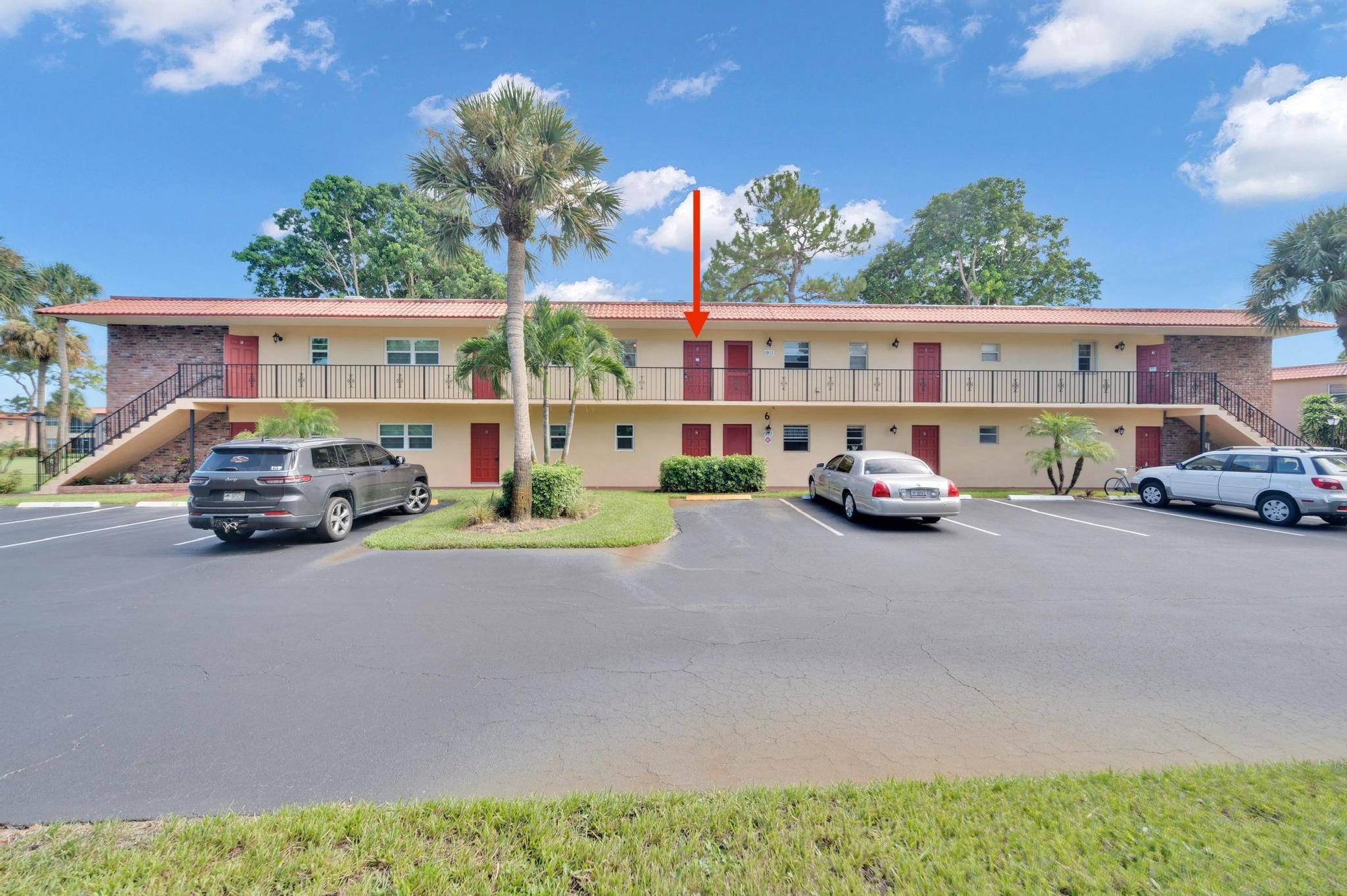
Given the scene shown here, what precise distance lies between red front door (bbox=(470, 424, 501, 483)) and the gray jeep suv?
28.7 feet

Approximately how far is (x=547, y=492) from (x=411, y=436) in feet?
32.6

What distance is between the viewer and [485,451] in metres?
19.2

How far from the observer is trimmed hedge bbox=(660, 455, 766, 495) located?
53.9 feet

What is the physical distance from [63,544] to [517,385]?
803 centimetres

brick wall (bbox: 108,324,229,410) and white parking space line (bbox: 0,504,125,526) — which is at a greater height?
brick wall (bbox: 108,324,229,410)

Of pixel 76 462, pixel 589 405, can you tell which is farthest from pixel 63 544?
pixel 589 405

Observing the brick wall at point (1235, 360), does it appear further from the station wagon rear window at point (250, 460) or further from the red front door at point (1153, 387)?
the station wagon rear window at point (250, 460)

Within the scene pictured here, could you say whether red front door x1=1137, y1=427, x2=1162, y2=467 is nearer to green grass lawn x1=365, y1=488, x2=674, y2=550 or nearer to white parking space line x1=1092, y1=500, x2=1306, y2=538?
white parking space line x1=1092, y1=500, x2=1306, y2=538

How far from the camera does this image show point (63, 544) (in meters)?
9.64

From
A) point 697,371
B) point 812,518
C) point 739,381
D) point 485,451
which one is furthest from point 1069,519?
point 485,451

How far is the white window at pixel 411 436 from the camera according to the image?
1909 centimetres

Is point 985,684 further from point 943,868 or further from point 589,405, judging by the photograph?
point 589,405

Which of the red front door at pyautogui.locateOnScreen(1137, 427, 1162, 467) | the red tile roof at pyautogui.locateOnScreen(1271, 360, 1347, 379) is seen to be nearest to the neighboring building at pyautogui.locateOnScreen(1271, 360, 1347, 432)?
the red tile roof at pyautogui.locateOnScreen(1271, 360, 1347, 379)

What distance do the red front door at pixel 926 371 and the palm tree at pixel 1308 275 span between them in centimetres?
924
